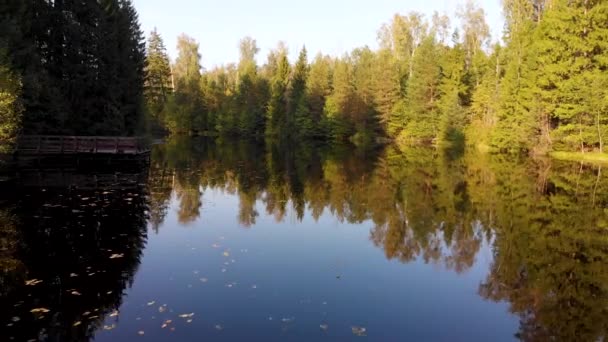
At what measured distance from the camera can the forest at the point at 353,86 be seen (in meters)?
34.8

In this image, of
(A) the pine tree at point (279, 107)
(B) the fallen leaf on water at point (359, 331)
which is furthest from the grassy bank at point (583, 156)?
(A) the pine tree at point (279, 107)

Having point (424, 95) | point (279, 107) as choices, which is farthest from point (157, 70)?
point (424, 95)

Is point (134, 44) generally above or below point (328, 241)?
above

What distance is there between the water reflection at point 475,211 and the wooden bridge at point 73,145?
2.60 m

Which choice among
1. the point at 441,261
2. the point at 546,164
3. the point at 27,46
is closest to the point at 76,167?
the point at 27,46

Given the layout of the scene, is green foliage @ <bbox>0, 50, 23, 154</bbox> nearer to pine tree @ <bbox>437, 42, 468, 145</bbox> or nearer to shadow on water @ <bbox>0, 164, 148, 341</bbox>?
shadow on water @ <bbox>0, 164, 148, 341</bbox>

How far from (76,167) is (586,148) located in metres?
40.7

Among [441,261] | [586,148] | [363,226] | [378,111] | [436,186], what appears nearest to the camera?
[441,261]

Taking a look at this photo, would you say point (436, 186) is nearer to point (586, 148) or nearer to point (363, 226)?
point (363, 226)

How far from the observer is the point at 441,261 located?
1210cm

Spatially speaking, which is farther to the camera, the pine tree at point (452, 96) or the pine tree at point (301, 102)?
the pine tree at point (301, 102)

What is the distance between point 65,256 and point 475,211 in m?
14.6

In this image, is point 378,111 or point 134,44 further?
point 378,111

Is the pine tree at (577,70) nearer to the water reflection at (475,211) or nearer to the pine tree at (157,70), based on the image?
the water reflection at (475,211)
